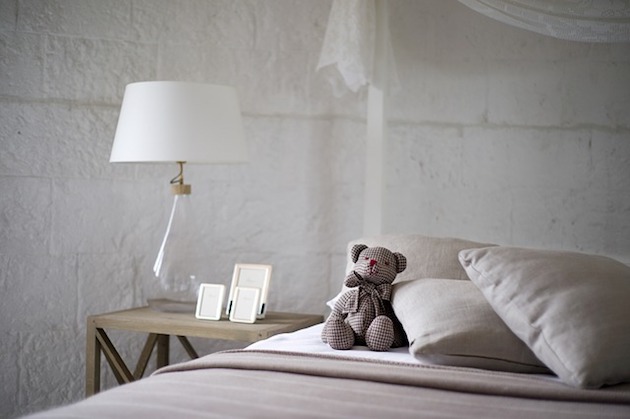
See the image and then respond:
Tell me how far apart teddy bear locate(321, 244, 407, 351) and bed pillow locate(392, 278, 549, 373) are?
0.44 feet

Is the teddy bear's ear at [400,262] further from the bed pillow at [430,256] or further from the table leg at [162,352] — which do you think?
the table leg at [162,352]

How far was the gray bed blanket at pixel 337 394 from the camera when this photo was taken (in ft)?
4.51

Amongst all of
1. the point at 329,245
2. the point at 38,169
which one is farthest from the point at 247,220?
the point at 38,169

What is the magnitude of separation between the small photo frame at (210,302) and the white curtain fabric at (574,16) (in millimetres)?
1229

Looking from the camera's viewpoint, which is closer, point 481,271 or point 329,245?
point 481,271

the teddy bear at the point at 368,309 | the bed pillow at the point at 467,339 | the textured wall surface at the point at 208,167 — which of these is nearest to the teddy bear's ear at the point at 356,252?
the teddy bear at the point at 368,309

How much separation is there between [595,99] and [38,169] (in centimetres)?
197

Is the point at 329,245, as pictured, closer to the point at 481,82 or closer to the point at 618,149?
the point at 481,82

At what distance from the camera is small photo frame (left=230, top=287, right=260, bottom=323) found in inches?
105

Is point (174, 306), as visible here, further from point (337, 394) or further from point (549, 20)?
point (549, 20)

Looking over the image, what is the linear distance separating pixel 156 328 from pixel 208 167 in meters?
0.74

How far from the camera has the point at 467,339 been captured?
5.84ft

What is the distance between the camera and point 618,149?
8.66 ft

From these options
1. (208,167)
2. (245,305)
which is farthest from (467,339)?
(208,167)
